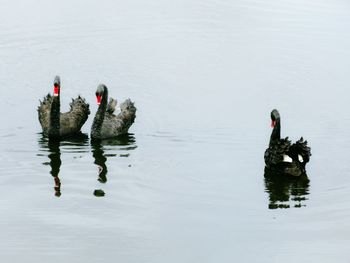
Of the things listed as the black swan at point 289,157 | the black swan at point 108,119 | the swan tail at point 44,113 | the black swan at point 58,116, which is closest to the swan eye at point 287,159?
the black swan at point 289,157

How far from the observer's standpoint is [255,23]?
1823 cm

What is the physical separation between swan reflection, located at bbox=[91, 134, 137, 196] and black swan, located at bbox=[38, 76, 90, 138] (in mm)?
389

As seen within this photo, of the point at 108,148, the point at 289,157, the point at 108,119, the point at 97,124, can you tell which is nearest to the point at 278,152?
the point at 289,157

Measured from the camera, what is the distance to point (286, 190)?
9898 mm

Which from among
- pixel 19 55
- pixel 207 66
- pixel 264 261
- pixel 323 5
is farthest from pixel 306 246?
pixel 323 5

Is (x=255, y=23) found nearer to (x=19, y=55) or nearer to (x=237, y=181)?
(x=19, y=55)

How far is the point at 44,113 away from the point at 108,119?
864 millimetres

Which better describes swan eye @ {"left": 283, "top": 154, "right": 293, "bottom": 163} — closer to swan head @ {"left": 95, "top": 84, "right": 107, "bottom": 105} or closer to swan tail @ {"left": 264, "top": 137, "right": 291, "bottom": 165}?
swan tail @ {"left": 264, "top": 137, "right": 291, "bottom": 165}

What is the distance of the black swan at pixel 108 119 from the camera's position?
11562 mm

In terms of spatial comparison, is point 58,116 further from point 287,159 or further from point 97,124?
point 287,159

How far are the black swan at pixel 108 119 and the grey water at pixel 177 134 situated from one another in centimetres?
A: 16

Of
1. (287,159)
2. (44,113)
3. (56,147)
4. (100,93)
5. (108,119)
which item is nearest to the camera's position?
(287,159)

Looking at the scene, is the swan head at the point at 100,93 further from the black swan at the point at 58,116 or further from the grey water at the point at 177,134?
the grey water at the point at 177,134

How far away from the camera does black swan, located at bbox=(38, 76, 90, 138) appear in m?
11.4
